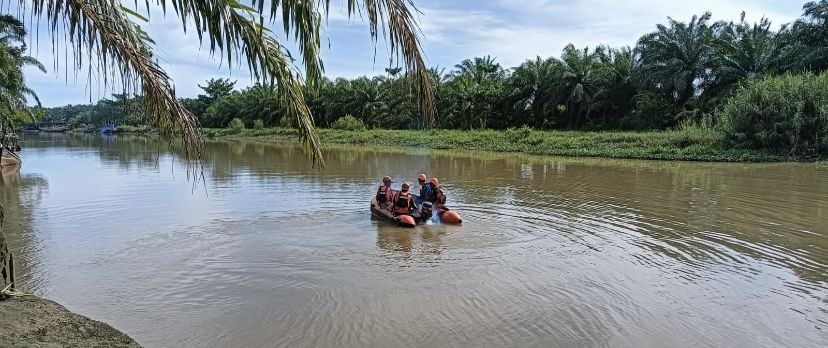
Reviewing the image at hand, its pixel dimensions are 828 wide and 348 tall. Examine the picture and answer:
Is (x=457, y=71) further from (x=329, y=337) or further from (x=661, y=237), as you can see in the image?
(x=329, y=337)

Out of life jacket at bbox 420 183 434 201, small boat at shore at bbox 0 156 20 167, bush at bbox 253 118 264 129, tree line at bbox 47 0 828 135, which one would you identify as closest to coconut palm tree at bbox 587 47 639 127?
tree line at bbox 47 0 828 135

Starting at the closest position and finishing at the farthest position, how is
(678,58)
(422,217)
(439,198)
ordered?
(422,217) → (439,198) → (678,58)

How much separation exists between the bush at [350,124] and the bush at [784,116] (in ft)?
119

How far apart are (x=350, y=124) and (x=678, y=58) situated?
31797 mm

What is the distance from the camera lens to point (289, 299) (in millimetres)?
8203

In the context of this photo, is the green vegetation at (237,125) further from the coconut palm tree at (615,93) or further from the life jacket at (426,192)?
the life jacket at (426,192)

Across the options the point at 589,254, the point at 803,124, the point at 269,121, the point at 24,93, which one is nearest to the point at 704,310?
the point at 589,254

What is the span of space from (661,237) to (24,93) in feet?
103

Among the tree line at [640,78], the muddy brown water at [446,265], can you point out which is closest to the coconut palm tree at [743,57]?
the tree line at [640,78]

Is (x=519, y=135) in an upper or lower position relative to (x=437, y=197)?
upper

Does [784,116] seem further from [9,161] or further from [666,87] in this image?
[9,161]

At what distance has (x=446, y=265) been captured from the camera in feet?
32.5

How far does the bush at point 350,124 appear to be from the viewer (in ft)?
193

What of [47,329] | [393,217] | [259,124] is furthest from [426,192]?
[259,124]
